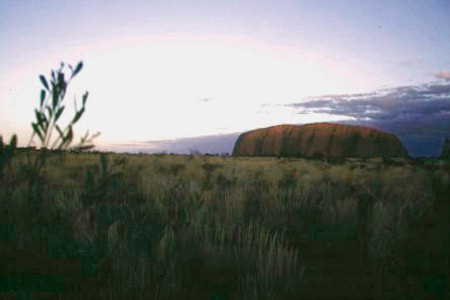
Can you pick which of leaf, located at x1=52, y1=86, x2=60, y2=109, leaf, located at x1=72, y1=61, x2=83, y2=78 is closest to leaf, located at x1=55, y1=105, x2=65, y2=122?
leaf, located at x1=52, y1=86, x2=60, y2=109

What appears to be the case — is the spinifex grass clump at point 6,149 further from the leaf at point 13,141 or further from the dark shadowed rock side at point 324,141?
the dark shadowed rock side at point 324,141

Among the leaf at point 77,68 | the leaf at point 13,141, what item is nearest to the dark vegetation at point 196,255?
the leaf at point 13,141

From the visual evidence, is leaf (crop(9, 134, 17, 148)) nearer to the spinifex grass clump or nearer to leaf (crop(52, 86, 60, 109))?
the spinifex grass clump

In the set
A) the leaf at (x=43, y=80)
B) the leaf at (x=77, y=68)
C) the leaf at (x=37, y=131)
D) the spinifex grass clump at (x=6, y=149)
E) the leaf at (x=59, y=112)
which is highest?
the leaf at (x=77, y=68)

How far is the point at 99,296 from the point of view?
2074 mm

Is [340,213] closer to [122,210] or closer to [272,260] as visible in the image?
[272,260]

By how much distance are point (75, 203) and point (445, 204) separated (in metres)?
6.66

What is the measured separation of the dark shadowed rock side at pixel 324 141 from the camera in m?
93.8

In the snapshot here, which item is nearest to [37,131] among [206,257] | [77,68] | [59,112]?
[59,112]

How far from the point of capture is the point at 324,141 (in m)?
99.2

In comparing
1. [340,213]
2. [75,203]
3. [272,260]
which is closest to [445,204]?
[340,213]

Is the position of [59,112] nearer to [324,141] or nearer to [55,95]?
[55,95]

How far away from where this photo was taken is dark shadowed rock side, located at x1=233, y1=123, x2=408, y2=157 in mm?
93812

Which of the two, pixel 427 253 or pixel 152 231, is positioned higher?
pixel 152 231
